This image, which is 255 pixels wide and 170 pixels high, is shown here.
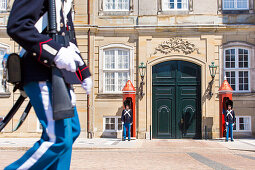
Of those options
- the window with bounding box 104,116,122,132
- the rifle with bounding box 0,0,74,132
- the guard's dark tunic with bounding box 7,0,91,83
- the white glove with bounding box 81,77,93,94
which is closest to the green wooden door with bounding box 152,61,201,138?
the window with bounding box 104,116,122,132

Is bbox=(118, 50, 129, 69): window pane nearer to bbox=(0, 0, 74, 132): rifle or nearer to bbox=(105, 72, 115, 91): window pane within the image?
bbox=(105, 72, 115, 91): window pane

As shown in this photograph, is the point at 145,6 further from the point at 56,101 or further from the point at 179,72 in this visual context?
the point at 56,101

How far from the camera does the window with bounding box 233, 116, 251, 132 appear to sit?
18.1m

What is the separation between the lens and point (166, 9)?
18500 millimetres

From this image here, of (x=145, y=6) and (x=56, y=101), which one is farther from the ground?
(x=145, y=6)

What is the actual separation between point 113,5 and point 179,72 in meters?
4.43

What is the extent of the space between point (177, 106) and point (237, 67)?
3296 mm

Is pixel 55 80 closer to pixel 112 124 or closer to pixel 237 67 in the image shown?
pixel 112 124

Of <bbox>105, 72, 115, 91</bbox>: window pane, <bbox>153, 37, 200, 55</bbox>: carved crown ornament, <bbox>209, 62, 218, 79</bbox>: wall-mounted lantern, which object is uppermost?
<bbox>153, 37, 200, 55</bbox>: carved crown ornament

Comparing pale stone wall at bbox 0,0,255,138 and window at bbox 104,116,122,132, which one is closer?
pale stone wall at bbox 0,0,255,138

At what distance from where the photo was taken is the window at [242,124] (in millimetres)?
18094

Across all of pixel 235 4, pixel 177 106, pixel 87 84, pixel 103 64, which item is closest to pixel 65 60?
Answer: pixel 87 84

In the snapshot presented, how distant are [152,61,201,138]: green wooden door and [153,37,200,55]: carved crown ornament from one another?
96 cm

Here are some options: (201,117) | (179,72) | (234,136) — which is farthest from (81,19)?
(234,136)
